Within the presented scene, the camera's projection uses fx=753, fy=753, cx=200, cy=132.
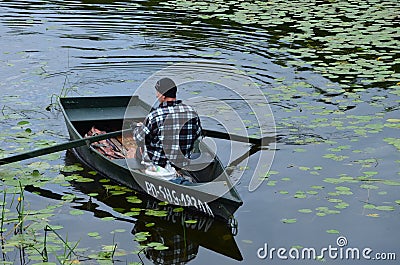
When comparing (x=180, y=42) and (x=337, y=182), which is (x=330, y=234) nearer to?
(x=337, y=182)

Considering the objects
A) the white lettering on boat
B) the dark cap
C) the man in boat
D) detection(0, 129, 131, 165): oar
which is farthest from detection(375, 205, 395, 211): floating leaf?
detection(0, 129, 131, 165): oar

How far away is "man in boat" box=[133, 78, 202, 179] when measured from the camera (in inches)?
318

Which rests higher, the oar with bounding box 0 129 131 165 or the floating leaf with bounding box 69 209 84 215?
the oar with bounding box 0 129 131 165

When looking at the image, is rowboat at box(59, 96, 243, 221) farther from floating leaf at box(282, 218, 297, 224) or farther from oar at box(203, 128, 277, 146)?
oar at box(203, 128, 277, 146)

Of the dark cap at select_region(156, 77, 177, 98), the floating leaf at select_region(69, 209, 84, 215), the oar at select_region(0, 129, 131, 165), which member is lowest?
the floating leaf at select_region(69, 209, 84, 215)

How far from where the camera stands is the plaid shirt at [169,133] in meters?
8.10

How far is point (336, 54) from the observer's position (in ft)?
46.1

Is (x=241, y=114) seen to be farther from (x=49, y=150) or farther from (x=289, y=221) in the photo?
(x=289, y=221)

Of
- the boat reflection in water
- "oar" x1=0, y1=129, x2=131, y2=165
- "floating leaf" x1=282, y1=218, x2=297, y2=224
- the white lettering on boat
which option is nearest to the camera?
the boat reflection in water

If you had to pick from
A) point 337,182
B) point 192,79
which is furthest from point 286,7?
point 337,182

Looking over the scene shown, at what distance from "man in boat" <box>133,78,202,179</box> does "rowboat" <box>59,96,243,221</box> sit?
170mm

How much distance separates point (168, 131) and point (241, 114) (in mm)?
3250

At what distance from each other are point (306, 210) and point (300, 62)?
6.08 m

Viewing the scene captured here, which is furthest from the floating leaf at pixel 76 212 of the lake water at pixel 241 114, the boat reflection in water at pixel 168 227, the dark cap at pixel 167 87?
the dark cap at pixel 167 87
